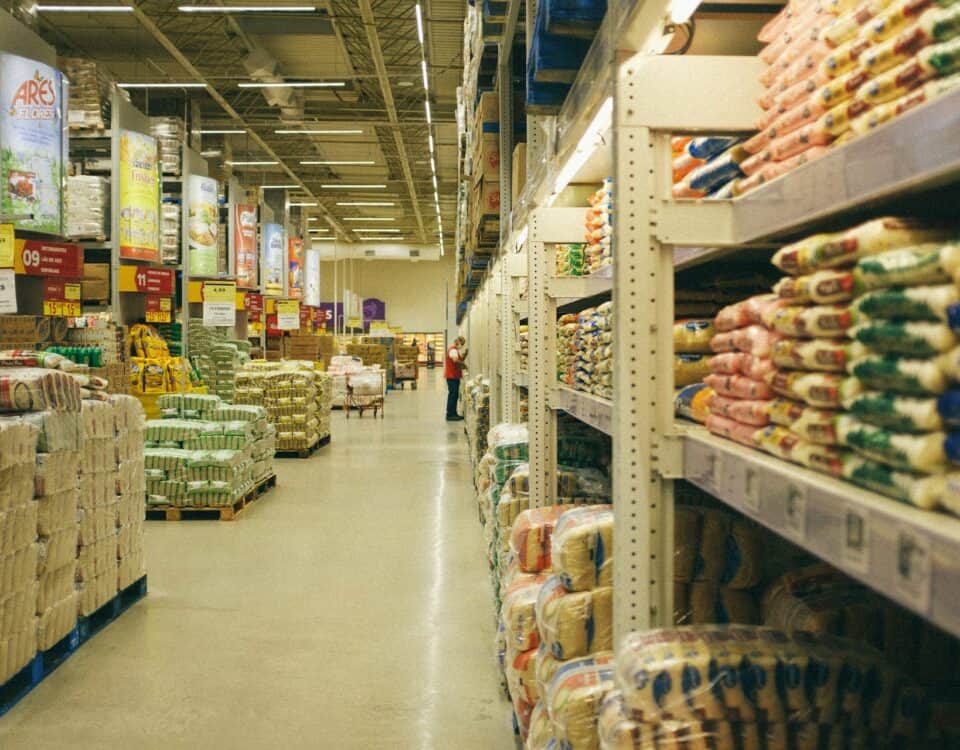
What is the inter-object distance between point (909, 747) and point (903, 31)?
1.32 metres

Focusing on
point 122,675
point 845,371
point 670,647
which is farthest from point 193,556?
point 845,371

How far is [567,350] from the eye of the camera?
468 centimetres

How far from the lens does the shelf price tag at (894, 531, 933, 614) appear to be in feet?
3.51

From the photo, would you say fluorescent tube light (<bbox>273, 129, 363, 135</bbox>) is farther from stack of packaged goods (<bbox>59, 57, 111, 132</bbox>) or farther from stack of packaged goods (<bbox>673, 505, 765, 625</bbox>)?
stack of packaged goods (<bbox>673, 505, 765, 625</bbox>)

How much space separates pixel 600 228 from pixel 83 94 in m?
9.00

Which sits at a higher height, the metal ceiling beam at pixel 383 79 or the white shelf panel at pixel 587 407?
the metal ceiling beam at pixel 383 79

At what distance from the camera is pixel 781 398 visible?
1.83 meters

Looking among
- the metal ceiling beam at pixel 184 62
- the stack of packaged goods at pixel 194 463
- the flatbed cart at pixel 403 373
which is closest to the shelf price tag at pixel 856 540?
the stack of packaged goods at pixel 194 463

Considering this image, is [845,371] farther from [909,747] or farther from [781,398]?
[909,747]

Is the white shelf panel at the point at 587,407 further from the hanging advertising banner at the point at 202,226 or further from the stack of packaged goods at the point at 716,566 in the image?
the hanging advertising banner at the point at 202,226

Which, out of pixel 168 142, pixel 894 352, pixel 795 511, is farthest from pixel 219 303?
pixel 894 352

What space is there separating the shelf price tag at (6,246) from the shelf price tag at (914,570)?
750 cm

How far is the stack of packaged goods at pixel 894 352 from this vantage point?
1206 mm

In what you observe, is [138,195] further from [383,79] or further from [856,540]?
[856,540]
